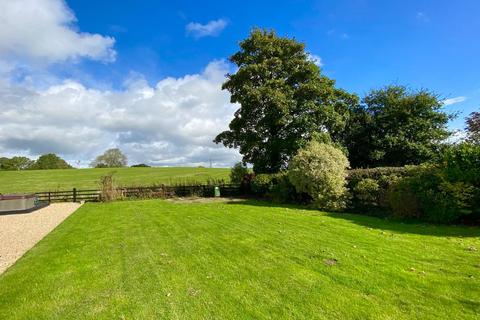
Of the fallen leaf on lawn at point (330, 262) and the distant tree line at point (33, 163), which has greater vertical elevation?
the distant tree line at point (33, 163)

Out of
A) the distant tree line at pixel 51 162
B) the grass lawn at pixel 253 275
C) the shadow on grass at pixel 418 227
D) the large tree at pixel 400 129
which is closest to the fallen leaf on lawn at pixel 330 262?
the grass lawn at pixel 253 275

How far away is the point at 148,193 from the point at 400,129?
17673mm

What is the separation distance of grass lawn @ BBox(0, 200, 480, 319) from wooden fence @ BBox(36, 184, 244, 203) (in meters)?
13.5

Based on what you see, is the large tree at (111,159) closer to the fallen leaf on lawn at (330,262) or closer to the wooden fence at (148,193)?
the wooden fence at (148,193)

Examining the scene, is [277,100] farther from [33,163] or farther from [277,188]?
[33,163]

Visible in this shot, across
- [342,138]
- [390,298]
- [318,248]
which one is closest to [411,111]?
[342,138]

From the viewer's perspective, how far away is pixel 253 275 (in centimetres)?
514

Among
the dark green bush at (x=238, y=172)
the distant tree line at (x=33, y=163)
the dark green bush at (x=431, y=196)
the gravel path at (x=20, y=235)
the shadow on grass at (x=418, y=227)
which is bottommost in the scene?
the shadow on grass at (x=418, y=227)

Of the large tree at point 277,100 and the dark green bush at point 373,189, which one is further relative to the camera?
the large tree at point 277,100

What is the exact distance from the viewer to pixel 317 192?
47.8 ft

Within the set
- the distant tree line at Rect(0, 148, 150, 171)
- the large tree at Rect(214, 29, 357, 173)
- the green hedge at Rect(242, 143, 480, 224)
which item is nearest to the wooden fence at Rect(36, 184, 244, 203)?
the large tree at Rect(214, 29, 357, 173)

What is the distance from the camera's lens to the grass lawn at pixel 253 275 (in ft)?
13.1

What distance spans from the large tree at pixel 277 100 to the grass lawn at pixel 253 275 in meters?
12.7

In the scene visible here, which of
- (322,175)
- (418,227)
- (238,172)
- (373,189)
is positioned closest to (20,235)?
(322,175)
